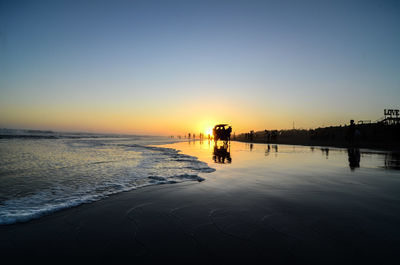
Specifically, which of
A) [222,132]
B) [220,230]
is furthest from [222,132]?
[220,230]

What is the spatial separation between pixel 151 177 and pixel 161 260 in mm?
4288

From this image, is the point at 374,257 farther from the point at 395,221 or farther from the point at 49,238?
the point at 49,238

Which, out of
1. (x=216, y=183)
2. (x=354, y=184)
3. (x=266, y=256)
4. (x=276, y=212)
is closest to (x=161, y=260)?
(x=266, y=256)

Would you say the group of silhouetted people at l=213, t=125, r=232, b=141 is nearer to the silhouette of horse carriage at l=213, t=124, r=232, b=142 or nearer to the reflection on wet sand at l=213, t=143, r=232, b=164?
the silhouette of horse carriage at l=213, t=124, r=232, b=142

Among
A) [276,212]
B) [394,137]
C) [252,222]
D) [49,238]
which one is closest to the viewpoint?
[49,238]

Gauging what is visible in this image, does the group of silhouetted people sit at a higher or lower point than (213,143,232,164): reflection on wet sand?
higher

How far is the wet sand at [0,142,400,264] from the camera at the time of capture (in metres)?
1.94

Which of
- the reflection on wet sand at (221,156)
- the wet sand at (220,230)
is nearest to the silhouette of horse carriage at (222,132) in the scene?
the reflection on wet sand at (221,156)

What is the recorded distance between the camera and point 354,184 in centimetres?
497

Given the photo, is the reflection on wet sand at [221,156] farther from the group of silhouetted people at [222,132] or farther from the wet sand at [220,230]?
the group of silhouetted people at [222,132]

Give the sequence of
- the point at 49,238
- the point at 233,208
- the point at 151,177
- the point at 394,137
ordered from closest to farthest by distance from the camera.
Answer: the point at 49,238, the point at 233,208, the point at 151,177, the point at 394,137

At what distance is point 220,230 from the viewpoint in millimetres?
2498

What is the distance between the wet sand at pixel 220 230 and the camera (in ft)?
6.38

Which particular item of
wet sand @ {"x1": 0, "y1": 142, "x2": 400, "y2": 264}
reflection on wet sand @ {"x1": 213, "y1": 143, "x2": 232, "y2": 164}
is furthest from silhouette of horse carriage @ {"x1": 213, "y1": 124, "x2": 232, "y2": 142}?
wet sand @ {"x1": 0, "y1": 142, "x2": 400, "y2": 264}
